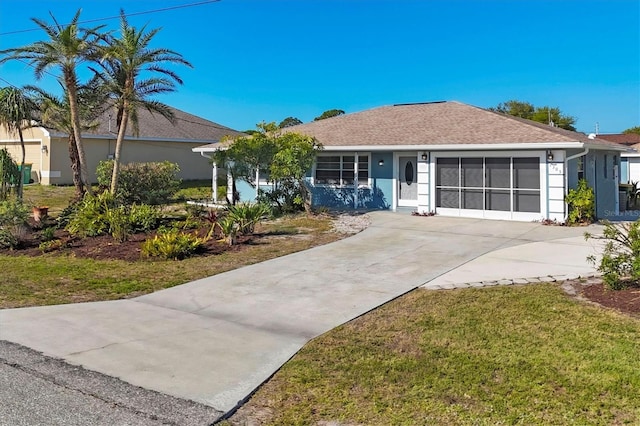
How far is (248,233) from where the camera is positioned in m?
13.1

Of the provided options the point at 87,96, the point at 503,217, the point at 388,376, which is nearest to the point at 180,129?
the point at 87,96

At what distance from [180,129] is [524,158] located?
76.9 ft

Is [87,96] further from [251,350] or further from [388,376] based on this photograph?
[388,376]

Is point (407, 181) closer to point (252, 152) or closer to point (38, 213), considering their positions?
point (252, 152)

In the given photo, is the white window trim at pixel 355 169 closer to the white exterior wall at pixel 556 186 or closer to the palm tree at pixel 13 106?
the white exterior wall at pixel 556 186

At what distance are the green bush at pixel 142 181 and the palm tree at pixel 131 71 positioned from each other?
6.77 feet

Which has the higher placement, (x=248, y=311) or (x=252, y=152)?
(x=252, y=152)

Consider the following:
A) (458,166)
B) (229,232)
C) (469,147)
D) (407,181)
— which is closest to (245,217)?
(229,232)

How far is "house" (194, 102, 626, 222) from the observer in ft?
48.1

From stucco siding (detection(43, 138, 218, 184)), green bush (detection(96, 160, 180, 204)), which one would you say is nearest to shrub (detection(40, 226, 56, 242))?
green bush (detection(96, 160, 180, 204))

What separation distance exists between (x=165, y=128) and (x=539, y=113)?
35.0 m

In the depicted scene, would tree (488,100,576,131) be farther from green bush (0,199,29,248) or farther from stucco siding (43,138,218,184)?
green bush (0,199,29,248)

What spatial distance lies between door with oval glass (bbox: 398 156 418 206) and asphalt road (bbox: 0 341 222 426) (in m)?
14.1

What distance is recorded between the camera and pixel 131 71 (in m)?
16.0
